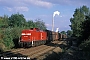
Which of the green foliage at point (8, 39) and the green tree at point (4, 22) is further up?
the green tree at point (4, 22)

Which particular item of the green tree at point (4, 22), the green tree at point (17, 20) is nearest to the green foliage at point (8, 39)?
the green tree at point (4, 22)

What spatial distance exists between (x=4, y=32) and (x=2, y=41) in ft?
6.75

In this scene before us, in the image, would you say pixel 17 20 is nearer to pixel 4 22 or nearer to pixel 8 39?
pixel 4 22

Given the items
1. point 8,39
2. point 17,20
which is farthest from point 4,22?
point 8,39

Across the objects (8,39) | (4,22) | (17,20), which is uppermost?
(17,20)

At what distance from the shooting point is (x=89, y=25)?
41531 millimetres

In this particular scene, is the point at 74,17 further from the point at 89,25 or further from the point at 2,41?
the point at 2,41

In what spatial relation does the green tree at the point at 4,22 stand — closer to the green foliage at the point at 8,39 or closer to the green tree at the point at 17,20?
the green tree at the point at 17,20

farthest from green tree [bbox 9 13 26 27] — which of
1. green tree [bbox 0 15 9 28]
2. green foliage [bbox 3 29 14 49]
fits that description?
green foliage [bbox 3 29 14 49]

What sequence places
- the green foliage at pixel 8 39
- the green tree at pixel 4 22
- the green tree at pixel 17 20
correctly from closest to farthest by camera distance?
the green foliage at pixel 8 39 < the green tree at pixel 4 22 < the green tree at pixel 17 20

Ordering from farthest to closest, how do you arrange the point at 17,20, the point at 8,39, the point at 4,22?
the point at 17,20, the point at 4,22, the point at 8,39

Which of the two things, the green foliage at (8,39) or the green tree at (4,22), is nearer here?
the green foliage at (8,39)


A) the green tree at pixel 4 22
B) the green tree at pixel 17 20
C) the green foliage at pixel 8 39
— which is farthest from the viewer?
the green tree at pixel 17 20

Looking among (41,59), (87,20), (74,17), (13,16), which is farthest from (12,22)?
(41,59)
